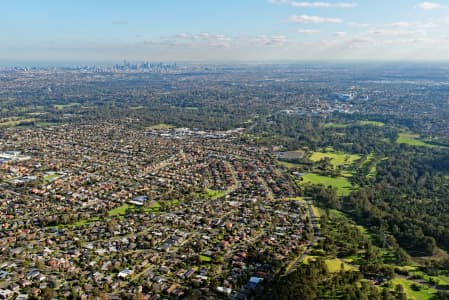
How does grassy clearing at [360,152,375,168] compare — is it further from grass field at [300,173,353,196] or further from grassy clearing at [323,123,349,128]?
grassy clearing at [323,123,349,128]

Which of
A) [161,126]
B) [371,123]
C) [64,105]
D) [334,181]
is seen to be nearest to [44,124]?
[161,126]

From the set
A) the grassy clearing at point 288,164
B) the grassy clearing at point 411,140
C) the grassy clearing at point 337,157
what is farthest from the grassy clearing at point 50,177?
the grassy clearing at point 411,140

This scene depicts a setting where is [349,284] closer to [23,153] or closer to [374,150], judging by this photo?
[374,150]

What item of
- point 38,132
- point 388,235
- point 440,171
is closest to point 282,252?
point 388,235

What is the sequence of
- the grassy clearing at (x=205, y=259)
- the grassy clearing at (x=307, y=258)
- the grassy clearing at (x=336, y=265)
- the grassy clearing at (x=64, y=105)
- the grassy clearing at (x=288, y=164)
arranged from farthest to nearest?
1. the grassy clearing at (x=64, y=105)
2. the grassy clearing at (x=288, y=164)
3. the grassy clearing at (x=307, y=258)
4. the grassy clearing at (x=205, y=259)
5. the grassy clearing at (x=336, y=265)

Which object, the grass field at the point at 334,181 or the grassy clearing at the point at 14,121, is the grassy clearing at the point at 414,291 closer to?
the grass field at the point at 334,181

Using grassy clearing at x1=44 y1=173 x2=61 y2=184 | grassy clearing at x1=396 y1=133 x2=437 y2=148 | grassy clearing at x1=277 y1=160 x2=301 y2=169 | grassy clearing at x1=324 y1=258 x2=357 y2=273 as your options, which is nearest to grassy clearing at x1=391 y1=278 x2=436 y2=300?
grassy clearing at x1=324 y1=258 x2=357 y2=273
